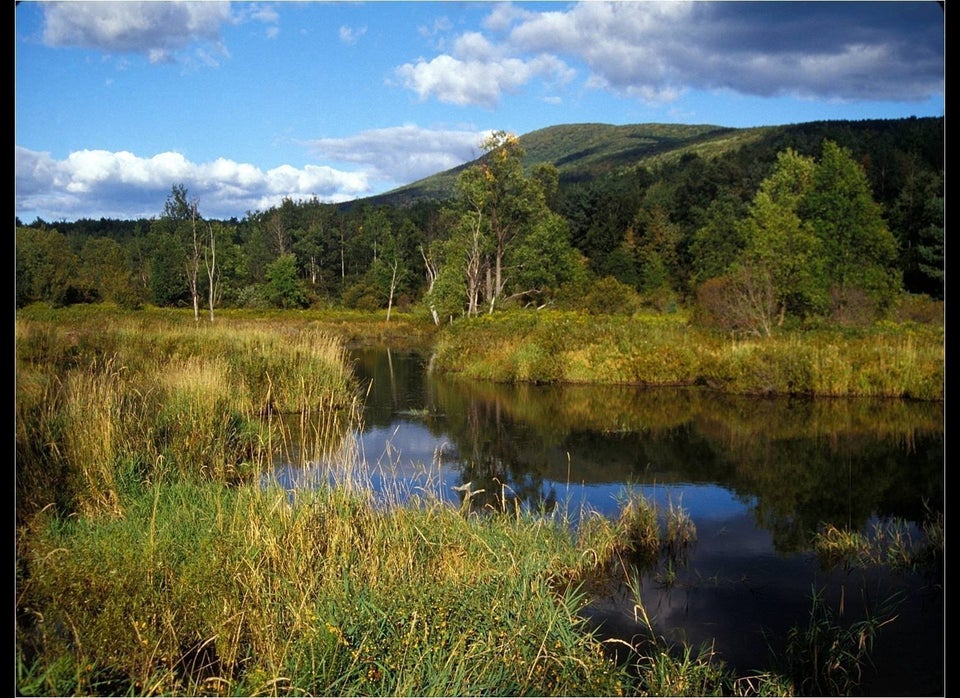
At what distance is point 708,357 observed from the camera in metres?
18.0

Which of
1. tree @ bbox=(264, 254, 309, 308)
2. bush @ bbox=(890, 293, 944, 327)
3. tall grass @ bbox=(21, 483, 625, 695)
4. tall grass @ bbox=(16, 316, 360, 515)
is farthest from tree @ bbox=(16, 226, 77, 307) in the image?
tree @ bbox=(264, 254, 309, 308)

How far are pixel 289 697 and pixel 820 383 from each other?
47.6ft

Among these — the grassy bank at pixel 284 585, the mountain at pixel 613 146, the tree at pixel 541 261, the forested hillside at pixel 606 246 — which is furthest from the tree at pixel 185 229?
the grassy bank at pixel 284 585

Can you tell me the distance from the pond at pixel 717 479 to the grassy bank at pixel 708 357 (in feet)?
1.79

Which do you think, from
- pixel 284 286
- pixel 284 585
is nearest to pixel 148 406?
pixel 284 585

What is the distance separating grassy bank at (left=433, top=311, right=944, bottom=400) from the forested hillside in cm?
87

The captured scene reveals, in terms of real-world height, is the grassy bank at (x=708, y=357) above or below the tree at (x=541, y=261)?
below

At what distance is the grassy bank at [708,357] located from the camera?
15305 mm

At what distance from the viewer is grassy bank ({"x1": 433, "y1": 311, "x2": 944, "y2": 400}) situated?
15.3 m

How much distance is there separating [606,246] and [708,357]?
30973 mm

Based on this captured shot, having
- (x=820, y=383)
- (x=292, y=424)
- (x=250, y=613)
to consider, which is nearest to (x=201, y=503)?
(x=250, y=613)

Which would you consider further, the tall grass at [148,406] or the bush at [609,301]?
the bush at [609,301]

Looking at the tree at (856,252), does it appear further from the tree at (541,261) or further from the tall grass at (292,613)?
the tree at (541,261)

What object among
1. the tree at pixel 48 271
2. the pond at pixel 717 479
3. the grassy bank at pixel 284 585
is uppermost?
the tree at pixel 48 271
